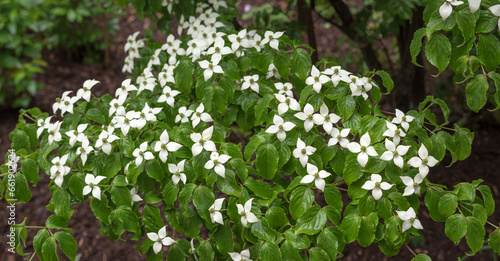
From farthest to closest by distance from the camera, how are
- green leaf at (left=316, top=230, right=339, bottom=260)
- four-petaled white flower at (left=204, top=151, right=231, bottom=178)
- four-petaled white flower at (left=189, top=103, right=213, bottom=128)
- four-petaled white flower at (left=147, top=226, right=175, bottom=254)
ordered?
four-petaled white flower at (left=189, top=103, right=213, bottom=128)
four-petaled white flower at (left=147, top=226, right=175, bottom=254)
four-petaled white flower at (left=204, top=151, right=231, bottom=178)
green leaf at (left=316, top=230, right=339, bottom=260)

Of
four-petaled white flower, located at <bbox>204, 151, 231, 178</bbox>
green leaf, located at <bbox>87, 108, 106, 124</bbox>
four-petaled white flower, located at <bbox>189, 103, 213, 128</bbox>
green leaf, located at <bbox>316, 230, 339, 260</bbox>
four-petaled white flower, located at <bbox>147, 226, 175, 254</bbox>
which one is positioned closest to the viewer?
green leaf, located at <bbox>316, 230, 339, 260</bbox>

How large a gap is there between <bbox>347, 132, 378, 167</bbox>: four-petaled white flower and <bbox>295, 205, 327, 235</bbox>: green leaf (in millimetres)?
199

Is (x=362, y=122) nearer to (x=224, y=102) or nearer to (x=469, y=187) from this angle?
(x=469, y=187)

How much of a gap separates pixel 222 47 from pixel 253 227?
72 cm

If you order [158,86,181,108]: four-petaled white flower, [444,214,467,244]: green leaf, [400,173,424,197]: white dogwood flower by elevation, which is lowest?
[444,214,467,244]: green leaf

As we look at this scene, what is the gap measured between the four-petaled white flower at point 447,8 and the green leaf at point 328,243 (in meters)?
0.73

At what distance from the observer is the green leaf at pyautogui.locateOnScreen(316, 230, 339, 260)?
1348mm

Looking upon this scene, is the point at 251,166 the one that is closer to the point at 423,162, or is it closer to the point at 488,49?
the point at 423,162

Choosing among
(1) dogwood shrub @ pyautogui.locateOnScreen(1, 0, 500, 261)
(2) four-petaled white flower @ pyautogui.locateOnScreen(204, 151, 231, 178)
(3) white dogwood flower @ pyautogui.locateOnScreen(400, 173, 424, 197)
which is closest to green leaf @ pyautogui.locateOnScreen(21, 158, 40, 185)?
(1) dogwood shrub @ pyautogui.locateOnScreen(1, 0, 500, 261)

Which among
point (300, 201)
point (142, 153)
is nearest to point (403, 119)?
point (300, 201)

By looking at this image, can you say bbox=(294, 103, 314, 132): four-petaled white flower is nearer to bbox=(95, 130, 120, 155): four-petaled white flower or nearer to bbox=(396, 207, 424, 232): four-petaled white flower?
bbox=(396, 207, 424, 232): four-petaled white flower

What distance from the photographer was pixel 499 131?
3365mm

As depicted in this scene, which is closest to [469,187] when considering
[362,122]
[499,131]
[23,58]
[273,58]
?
[362,122]

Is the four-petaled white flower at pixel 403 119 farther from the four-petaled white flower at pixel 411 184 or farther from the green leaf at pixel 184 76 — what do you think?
the green leaf at pixel 184 76
